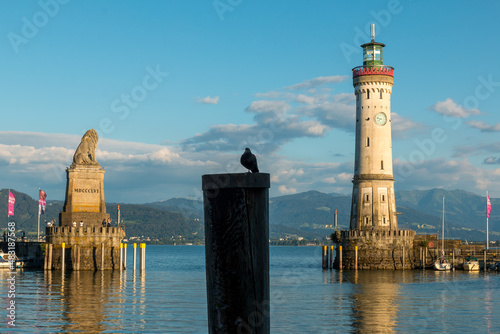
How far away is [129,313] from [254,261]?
32.2 meters

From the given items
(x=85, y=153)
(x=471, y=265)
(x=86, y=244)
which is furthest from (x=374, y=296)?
(x=471, y=265)

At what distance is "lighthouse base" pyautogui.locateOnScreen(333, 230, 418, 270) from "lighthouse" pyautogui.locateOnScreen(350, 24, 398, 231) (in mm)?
1529

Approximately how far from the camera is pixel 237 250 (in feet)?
39.2

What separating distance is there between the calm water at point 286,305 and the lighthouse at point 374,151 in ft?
53.0

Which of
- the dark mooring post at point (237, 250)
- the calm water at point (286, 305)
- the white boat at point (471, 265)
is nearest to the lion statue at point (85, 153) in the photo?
the calm water at point (286, 305)

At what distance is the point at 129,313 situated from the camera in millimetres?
42562

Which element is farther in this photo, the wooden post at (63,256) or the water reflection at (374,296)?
the wooden post at (63,256)

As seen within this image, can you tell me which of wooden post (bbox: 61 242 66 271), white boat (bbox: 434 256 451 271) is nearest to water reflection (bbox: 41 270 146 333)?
wooden post (bbox: 61 242 66 271)

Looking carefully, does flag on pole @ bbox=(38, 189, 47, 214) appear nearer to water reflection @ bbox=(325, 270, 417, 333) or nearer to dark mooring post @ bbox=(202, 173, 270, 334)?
water reflection @ bbox=(325, 270, 417, 333)

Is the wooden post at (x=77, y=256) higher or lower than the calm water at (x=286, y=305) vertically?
higher

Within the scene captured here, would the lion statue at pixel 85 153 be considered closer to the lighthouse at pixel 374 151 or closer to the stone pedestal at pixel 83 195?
the stone pedestal at pixel 83 195

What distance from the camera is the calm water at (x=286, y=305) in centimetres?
3731

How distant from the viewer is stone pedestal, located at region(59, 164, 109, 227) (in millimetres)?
79750

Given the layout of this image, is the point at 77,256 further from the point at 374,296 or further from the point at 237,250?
the point at 237,250
